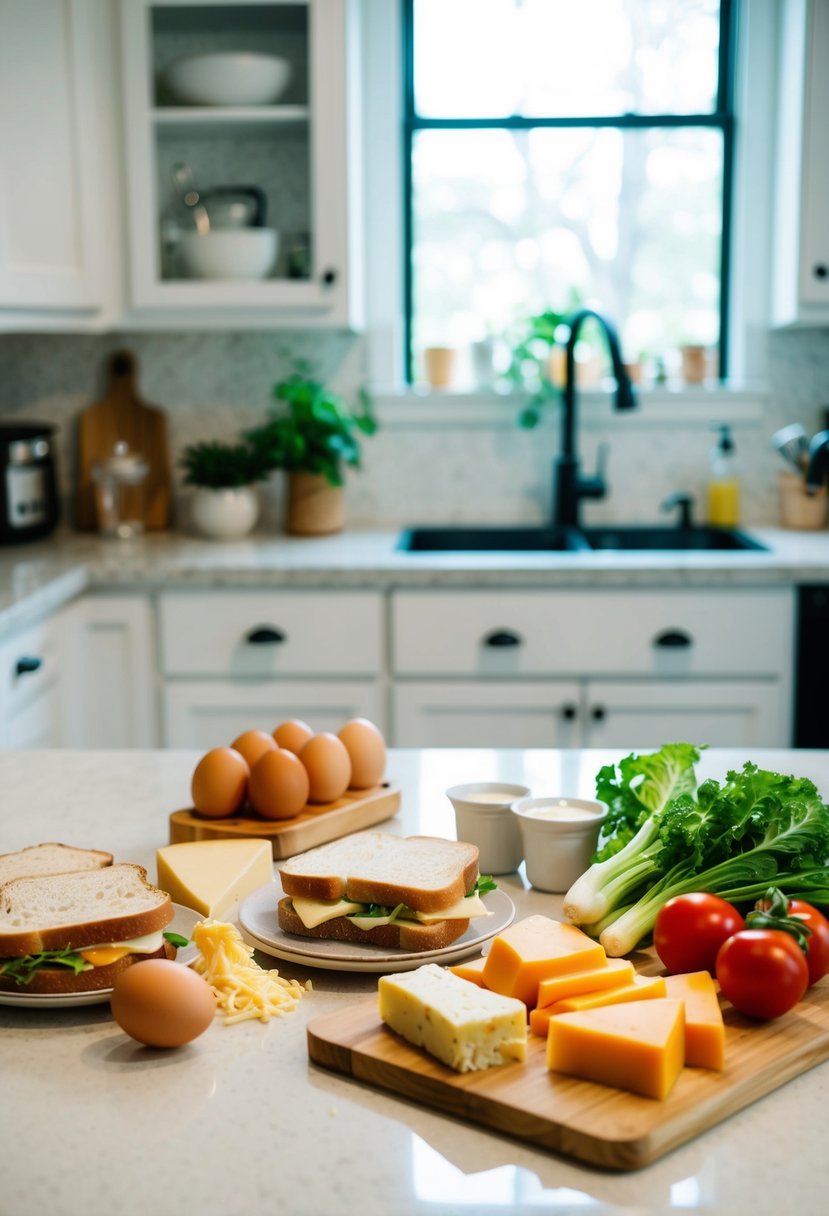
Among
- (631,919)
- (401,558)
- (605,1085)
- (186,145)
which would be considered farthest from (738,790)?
(186,145)

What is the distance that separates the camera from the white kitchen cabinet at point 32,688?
8.12ft

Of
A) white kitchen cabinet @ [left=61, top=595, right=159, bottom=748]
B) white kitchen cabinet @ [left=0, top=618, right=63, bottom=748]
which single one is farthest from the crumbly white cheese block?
white kitchen cabinet @ [left=61, top=595, right=159, bottom=748]

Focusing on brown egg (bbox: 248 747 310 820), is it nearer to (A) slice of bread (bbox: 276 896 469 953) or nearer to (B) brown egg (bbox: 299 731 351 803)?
(B) brown egg (bbox: 299 731 351 803)

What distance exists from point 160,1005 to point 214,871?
11.6 inches

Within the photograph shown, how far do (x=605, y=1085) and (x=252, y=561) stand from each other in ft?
7.08

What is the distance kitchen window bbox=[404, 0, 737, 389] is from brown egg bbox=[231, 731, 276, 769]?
2211 mm

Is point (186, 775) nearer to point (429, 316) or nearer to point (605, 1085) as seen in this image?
point (605, 1085)

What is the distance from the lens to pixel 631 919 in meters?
1.11

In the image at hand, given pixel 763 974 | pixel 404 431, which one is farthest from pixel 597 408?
pixel 763 974

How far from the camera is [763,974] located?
958 millimetres

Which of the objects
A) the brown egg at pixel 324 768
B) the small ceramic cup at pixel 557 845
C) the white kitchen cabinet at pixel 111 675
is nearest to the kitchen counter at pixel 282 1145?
the small ceramic cup at pixel 557 845

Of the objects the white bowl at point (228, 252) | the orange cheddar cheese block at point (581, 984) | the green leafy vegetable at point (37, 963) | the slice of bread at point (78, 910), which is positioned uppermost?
the white bowl at point (228, 252)

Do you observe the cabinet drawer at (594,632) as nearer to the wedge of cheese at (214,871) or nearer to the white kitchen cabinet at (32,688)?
the white kitchen cabinet at (32,688)

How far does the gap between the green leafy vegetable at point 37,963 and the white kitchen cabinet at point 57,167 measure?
2.04m
